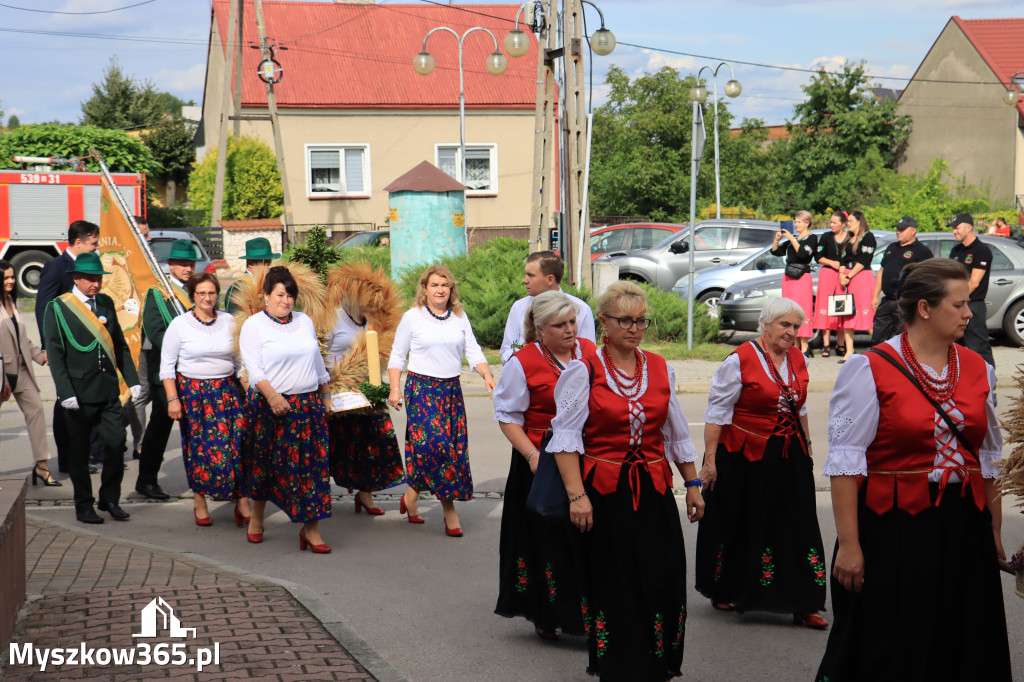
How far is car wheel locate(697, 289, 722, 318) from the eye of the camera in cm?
1812

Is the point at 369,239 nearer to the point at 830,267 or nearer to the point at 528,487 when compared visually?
the point at 830,267

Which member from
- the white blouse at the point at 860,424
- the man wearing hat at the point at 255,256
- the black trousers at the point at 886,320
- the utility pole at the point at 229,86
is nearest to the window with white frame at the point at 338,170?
the utility pole at the point at 229,86

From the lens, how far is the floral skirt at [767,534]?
221 inches

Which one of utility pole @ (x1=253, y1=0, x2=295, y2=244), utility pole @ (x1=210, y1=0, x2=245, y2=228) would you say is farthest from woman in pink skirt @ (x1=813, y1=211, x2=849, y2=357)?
utility pole @ (x1=210, y1=0, x2=245, y2=228)

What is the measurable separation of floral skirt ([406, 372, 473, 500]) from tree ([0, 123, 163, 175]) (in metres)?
29.9

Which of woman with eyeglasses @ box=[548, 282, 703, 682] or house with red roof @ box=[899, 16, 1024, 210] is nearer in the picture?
woman with eyeglasses @ box=[548, 282, 703, 682]

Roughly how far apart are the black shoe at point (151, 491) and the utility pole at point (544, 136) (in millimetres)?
9105

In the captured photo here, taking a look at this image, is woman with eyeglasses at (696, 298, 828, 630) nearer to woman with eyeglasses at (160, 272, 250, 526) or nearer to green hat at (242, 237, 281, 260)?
woman with eyeglasses at (160, 272, 250, 526)

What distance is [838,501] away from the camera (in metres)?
3.78

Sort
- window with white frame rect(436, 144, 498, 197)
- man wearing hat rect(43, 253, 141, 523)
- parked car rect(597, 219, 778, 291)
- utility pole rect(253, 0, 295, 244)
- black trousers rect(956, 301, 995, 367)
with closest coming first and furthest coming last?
man wearing hat rect(43, 253, 141, 523)
black trousers rect(956, 301, 995, 367)
parked car rect(597, 219, 778, 291)
utility pole rect(253, 0, 295, 244)
window with white frame rect(436, 144, 498, 197)

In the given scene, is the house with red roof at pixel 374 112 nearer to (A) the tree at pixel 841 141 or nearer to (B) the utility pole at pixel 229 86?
(B) the utility pole at pixel 229 86

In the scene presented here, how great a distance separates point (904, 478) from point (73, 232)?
24.1ft

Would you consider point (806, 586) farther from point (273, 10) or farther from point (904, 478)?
point (273, 10)

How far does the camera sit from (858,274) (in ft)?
50.2
